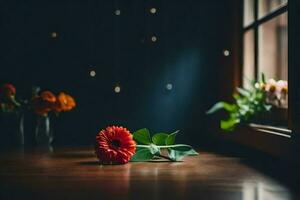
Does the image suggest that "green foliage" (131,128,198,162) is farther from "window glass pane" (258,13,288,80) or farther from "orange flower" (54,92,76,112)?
"orange flower" (54,92,76,112)

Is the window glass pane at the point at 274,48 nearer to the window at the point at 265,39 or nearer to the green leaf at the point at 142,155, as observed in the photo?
the window at the point at 265,39

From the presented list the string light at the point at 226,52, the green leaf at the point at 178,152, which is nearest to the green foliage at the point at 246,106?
the string light at the point at 226,52

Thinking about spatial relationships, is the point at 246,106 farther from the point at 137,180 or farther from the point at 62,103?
the point at 137,180

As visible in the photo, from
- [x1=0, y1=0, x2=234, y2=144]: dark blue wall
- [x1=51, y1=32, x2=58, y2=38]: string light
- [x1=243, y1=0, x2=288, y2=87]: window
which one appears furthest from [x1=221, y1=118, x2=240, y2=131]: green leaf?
[x1=51, y1=32, x2=58, y2=38]: string light

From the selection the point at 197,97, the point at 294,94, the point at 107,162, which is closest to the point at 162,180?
the point at 107,162

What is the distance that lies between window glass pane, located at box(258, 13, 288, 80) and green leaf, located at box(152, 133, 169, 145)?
0.75 metres

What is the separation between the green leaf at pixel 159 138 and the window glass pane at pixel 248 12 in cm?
124

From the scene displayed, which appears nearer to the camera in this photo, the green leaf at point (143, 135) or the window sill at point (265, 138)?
the green leaf at point (143, 135)

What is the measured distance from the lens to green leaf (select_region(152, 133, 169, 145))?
1822 mm

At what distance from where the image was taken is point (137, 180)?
1423 mm

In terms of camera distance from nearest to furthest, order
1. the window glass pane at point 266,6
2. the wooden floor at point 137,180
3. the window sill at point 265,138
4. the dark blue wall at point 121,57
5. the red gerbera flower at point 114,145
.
Result: the wooden floor at point 137,180, the red gerbera flower at point 114,145, the window sill at point 265,138, the window glass pane at point 266,6, the dark blue wall at point 121,57

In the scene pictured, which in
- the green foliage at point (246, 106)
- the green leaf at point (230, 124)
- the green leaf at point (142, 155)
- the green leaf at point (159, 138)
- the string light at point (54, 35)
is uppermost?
the string light at point (54, 35)

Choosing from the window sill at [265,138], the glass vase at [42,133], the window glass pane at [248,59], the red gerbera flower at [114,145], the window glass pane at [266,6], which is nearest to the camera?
the red gerbera flower at [114,145]

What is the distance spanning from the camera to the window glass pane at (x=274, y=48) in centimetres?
234
